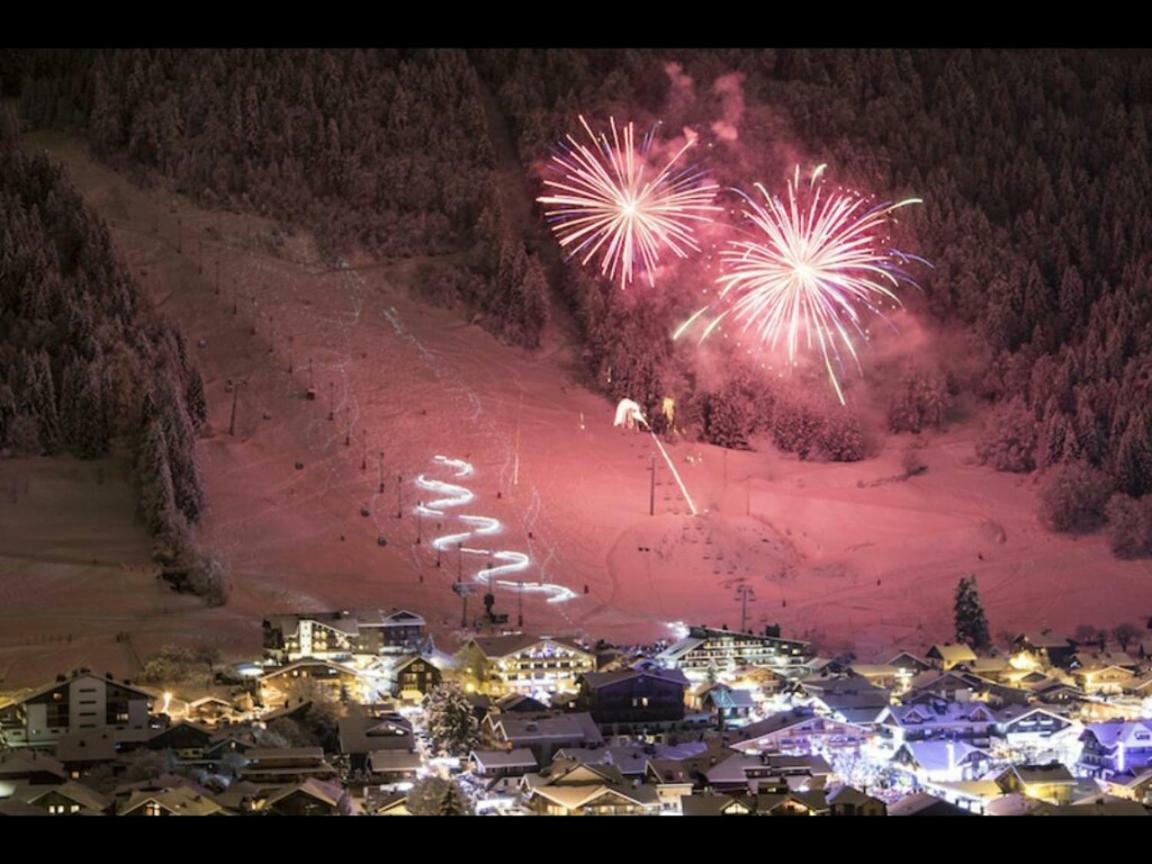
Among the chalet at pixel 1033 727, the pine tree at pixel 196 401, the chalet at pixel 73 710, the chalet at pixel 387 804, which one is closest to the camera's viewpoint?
the chalet at pixel 387 804

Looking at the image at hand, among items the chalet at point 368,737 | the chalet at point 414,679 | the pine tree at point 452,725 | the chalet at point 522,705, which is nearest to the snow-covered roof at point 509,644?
the chalet at point 414,679

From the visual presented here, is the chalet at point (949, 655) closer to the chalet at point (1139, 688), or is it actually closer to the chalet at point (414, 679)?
the chalet at point (1139, 688)

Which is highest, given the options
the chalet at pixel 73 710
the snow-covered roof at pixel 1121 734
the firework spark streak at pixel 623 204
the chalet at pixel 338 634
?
the firework spark streak at pixel 623 204

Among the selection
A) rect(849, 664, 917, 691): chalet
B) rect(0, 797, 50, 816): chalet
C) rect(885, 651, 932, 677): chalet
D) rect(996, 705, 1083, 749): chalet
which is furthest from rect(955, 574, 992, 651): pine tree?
rect(0, 797, 50, 816): chalet

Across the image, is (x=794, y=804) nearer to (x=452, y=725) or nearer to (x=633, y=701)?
(x=452, y=725)

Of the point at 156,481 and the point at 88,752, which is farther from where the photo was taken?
the point at 156,481

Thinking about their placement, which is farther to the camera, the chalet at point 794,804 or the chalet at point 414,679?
the chalet at point 414,679

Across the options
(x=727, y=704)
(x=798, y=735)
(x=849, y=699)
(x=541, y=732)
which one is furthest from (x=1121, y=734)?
(x=541, y=732)
